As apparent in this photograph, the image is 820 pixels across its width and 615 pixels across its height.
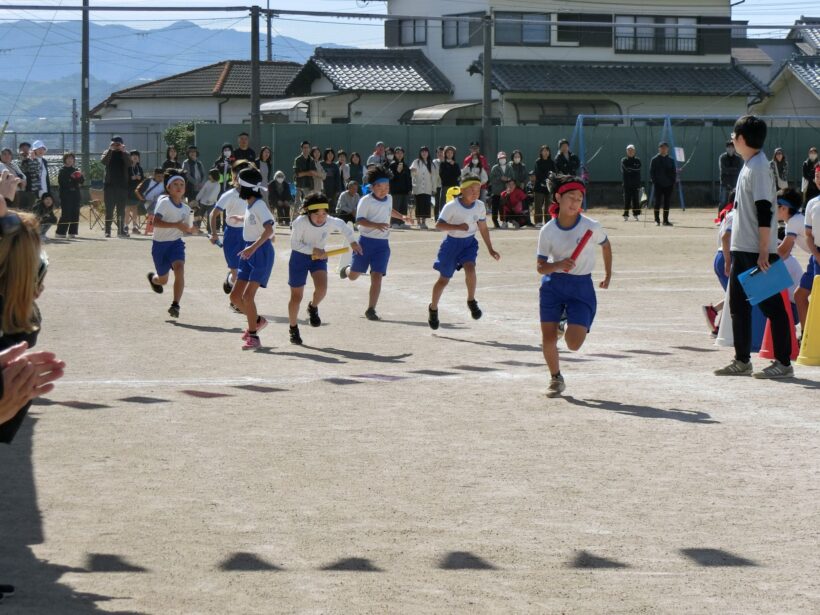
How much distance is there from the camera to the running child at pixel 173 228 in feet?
51.4

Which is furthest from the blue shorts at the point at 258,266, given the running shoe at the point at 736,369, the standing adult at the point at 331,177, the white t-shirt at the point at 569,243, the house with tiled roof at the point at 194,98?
the house with tiled roof at the point at 194,98

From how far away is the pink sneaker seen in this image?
42.9ft

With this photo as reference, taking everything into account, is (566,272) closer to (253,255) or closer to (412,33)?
(253,255)

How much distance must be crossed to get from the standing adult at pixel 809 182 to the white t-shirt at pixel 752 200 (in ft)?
4.51

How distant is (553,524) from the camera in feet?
21.1

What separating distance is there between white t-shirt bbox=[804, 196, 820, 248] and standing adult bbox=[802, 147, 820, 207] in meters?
0.58

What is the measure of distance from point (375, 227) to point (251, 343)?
2.91 meters

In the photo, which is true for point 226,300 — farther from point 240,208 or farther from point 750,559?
point 750,559

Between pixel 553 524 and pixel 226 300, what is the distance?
1153 cm

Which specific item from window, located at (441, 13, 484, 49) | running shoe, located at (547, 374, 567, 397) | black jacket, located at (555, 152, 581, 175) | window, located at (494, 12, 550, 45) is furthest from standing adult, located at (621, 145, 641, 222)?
running shoe, located at (547, 374, 567, 397)

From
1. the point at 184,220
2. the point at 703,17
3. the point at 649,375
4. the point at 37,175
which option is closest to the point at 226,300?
the point at 184,220

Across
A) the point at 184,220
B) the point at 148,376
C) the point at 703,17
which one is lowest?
the point at 148,376

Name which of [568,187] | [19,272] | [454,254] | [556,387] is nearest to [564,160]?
[454,254]

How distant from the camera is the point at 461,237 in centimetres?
1472
